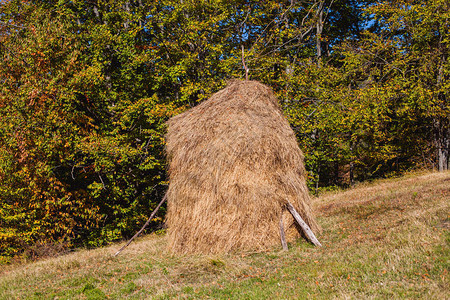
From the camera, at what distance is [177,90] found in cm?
1789

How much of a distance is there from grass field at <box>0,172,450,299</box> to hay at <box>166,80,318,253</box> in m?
0.55

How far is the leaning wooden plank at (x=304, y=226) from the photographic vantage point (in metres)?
8.32

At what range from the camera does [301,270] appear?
256 inches

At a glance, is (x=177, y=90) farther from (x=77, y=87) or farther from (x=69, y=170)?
(x=69, y=170)

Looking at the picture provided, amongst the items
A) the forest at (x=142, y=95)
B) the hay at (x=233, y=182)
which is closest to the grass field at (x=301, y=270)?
the hay at (x=233, y=182)

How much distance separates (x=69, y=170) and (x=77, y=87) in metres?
3.76

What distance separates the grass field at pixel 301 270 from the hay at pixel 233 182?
552mm

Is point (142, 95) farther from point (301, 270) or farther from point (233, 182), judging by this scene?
point (301, 270)

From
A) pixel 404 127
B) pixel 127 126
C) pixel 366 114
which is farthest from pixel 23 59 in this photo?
pixel 404 127

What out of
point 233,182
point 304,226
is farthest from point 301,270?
point 233,182

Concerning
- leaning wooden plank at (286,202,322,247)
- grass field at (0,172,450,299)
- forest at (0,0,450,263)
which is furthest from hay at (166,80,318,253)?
forest at (0,0,450,263)

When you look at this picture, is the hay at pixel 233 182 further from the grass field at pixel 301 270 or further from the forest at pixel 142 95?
the forest at pixel 142 95

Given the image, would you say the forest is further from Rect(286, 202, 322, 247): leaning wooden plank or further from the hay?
Rect(286, 202, 322, 247): leaning wooden plank

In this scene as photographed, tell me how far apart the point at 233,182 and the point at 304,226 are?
218cm
